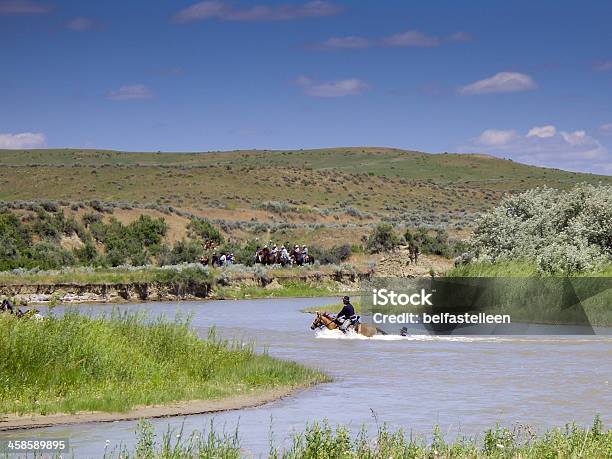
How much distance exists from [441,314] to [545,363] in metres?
13.7

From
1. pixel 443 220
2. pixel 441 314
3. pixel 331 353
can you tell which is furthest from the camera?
pixel 443 220

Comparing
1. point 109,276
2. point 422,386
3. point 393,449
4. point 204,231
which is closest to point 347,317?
point 422,386

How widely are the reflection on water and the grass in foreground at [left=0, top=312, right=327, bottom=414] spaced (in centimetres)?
111

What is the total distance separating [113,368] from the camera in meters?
22.7

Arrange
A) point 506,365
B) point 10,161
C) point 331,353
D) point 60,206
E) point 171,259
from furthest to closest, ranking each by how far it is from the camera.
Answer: point 10,161
point 60,206
point 171,259
point 331,353
point 506,365

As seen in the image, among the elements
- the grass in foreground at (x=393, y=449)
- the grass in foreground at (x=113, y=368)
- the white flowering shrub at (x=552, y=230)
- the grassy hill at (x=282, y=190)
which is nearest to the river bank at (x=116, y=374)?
the grass in foreground at (x=113, y=368)

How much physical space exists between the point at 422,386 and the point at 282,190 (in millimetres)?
113423

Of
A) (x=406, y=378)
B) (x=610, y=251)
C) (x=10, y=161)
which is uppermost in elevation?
(x=10, y=161)

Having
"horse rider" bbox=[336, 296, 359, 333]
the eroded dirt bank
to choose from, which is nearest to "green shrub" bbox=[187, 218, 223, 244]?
the eroded dirt bank

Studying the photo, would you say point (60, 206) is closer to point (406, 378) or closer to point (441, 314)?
point (441, 314)

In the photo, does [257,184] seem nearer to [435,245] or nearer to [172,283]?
[435,245]

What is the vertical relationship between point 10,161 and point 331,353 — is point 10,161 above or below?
above

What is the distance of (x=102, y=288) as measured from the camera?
54.8 meters

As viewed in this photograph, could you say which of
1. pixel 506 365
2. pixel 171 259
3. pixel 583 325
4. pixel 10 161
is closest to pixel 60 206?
pixel 171 259
